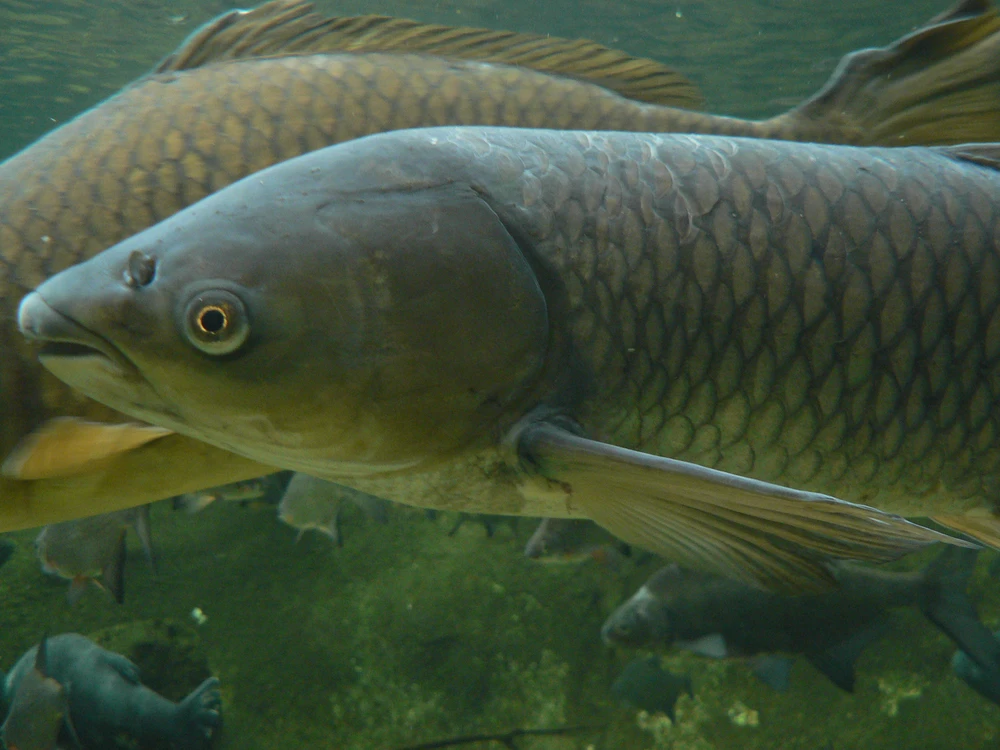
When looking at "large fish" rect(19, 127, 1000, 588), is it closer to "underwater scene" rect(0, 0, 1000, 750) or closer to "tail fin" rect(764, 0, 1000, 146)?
"underwater scene" rect(0, 0, 1000, 750)

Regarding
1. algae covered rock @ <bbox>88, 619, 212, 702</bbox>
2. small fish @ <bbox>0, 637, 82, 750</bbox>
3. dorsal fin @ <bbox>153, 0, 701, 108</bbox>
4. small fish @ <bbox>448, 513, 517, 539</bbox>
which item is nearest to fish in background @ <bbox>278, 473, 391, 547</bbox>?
small fish @ <bbox>448, 513, 517, 539</bbox>

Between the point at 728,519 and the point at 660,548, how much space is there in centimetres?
22

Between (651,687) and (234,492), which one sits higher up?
(234,492)

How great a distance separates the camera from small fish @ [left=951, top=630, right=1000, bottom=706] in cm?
484

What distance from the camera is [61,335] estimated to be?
1410mm

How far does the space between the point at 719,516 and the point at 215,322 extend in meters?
1.09

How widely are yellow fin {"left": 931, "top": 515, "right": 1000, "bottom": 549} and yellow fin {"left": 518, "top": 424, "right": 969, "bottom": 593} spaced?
978 mm

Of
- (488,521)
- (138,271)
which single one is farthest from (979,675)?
(138,271)

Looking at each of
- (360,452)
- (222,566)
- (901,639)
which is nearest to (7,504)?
(360,452)

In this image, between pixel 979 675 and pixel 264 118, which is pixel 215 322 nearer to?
pixel 264 118

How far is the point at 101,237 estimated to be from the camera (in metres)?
2.32

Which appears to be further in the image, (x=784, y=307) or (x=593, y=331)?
(x=784, y=307)

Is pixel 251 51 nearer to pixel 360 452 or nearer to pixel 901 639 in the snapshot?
pixel 360 452

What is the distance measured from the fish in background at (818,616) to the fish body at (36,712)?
3.71 m
